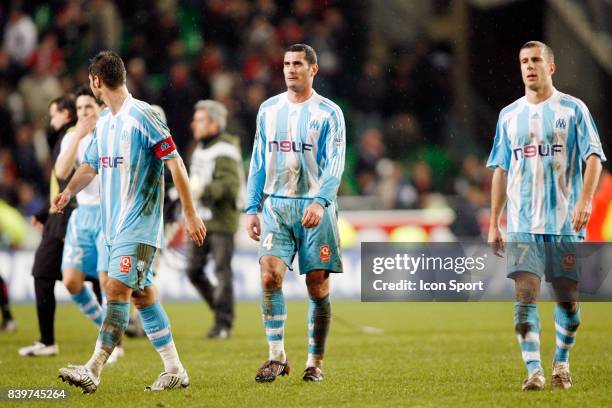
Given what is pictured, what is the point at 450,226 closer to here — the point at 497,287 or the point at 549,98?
the point at 497,287

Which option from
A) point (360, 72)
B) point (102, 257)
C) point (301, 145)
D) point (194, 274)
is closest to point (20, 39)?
point (360, 72)

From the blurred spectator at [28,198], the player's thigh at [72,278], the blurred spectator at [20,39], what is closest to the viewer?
the player's thigh at [72,278]

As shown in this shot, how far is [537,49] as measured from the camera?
7.29 metres

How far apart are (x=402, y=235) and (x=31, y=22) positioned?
9311mm

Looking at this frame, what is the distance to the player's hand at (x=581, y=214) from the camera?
7094 millimetres

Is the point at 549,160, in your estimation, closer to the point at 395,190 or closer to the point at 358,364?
the point at 358,364

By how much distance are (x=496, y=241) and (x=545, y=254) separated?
36 cm

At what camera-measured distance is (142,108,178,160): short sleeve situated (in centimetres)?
716

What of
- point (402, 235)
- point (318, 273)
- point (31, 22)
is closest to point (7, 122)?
point (31, 22)

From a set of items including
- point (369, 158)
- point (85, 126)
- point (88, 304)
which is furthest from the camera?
point (369, 158)

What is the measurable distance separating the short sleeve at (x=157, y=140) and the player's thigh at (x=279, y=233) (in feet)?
3.28

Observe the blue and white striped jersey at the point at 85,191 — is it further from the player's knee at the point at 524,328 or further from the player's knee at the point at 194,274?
the player's knee at the point at 524,328

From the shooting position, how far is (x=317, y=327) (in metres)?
7.93

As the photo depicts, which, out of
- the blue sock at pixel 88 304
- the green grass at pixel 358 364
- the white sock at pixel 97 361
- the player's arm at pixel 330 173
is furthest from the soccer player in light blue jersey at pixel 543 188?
the blue sock at pixel 88 304
